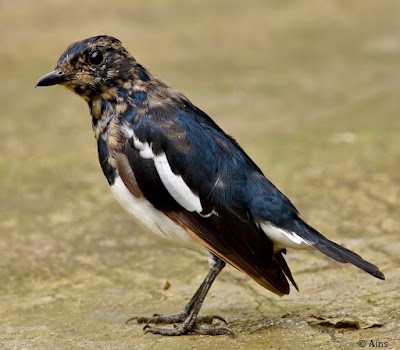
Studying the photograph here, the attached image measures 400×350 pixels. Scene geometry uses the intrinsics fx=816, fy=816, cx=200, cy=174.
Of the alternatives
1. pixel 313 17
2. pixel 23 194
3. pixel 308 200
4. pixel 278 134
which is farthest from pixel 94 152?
pixel 313 17

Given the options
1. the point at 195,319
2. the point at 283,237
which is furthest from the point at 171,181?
the point at 195,319

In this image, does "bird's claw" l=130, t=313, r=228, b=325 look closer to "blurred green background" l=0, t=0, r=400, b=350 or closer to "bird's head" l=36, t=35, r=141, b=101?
"blurred green background" l=0, t=0, r=400, b=350

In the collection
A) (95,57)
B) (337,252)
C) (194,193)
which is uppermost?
(95,57)

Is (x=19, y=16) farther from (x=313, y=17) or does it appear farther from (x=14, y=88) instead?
(x=313, y=17)

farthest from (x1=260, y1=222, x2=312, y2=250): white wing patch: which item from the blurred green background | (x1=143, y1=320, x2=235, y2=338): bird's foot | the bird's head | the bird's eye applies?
the bird's eye

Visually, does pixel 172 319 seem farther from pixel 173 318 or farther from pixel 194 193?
pixel 194 193

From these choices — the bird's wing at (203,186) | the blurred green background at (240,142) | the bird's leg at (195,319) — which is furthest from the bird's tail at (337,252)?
the bird's leg at (195,319)
